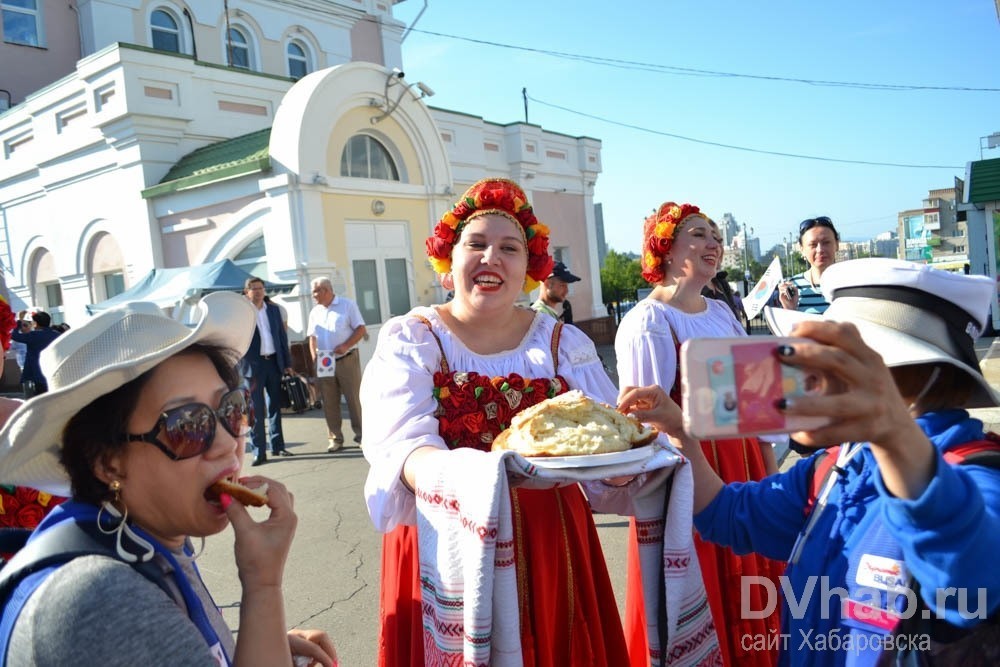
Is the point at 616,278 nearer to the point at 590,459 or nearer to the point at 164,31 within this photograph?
the point at 164,31

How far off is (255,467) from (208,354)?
643 centimetres

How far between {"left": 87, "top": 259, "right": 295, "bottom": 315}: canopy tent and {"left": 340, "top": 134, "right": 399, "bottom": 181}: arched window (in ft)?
9.07

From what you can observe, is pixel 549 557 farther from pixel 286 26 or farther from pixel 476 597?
pixel 286 26

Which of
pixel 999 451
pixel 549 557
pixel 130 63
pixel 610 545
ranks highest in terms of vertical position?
pixel 130 63

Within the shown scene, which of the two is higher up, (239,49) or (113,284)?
(239,49)

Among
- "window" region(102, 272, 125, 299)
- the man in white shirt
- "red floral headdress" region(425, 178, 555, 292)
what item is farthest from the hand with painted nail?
"window" region(102, 272, 125, 299)

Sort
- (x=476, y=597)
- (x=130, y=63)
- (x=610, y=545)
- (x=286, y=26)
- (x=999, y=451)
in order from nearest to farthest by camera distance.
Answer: (x=999, y=451) → (x=476, y=597) → (x=610, y=545) → (x=130, y=63) → (x=286, y=26)

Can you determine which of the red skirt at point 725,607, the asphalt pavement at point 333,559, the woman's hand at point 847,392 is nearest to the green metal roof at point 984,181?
the asphalt pavement at point 333,559

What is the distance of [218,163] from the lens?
11.8 metres

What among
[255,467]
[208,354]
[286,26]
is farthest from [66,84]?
[208,354]

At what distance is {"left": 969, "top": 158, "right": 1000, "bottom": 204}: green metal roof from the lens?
47.4ft

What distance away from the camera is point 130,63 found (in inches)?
455

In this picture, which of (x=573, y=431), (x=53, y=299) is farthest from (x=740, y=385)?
(x=53, y=299)

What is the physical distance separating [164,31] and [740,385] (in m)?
18.5
